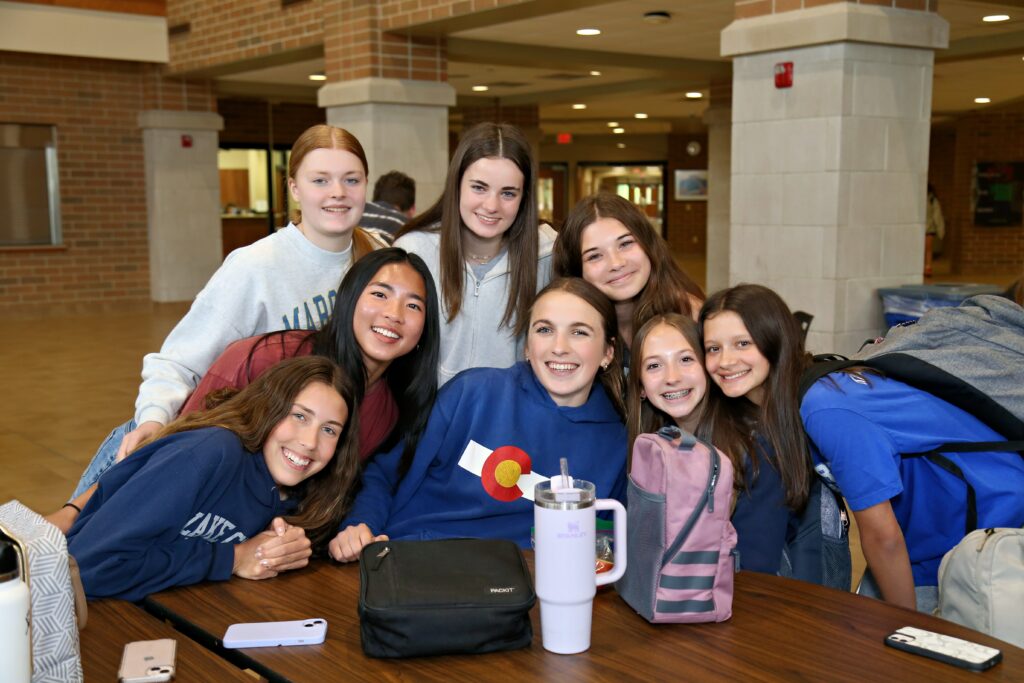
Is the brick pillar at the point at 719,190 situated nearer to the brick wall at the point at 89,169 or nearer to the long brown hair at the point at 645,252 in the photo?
the brick wall at the point at 89,169

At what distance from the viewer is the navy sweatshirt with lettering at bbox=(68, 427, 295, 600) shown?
67.5 inches

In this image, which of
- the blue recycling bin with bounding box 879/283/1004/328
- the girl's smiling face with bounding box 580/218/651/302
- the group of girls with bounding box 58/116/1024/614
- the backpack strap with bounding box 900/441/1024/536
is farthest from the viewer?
the blue recycling bin with bounding box 879/283/1004/328

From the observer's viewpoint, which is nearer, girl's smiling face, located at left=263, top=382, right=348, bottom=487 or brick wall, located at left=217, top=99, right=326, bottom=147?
girl's smiling face, located at left=263, top=382, right=348, bottom=487

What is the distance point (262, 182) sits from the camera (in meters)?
16.5

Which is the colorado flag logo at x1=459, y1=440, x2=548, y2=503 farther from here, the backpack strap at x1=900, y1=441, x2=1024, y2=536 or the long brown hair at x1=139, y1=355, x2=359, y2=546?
the backpack strap at x1=900, y1=441, x2=1024, y2=536

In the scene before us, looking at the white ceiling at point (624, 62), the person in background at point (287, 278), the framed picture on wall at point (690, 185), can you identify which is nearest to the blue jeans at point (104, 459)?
the person in background at point (287, 278)

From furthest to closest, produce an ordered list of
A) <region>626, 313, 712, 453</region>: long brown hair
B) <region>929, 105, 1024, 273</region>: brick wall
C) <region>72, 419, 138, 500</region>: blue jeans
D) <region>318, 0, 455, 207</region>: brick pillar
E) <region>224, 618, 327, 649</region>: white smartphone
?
1. <region>929, 105, 1024, 273</region>: brick wall
2. <region>318, 0, 455, 207</region>: brick pillar
3. <region>72, 419, 138, 500</region>: blue jeans
4. <region>626, 313, 712, 453</region>: long brown hair
5. <region>224, 618, 327, 649</region>: white smartphone

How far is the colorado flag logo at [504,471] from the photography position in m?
2.22

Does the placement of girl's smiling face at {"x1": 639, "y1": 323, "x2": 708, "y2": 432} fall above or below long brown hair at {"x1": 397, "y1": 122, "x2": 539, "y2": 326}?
below

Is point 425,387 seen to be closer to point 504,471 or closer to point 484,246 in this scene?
point 504,471

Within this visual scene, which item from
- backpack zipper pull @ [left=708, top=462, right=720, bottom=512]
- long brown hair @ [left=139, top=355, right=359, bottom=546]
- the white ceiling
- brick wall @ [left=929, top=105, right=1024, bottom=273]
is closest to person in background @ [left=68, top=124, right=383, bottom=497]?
long brown hair @ [left=139, top=355, right=359, bottom=546]

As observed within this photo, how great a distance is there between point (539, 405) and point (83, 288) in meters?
11.5

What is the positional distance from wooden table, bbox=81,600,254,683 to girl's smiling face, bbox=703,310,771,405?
4.09 ft

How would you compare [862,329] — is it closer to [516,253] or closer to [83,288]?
[516,253]
